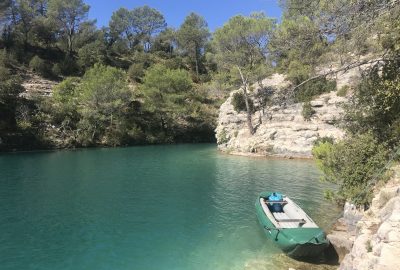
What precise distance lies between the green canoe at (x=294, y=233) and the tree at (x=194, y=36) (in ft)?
265

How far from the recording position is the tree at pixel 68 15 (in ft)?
282

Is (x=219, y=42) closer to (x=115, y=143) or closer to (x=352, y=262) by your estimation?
(x=115, y=143)

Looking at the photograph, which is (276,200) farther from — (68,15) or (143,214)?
(68,15)

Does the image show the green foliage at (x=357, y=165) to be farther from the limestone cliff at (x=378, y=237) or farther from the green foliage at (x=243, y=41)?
the green foliage at (x=243, y=41)

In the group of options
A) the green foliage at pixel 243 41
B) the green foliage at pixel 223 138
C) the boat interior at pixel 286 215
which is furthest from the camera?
the green foliage at pixel 223 138

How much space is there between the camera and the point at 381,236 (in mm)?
10281

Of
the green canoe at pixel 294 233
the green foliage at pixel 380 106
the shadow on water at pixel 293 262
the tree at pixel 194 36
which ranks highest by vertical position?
the tree at pixel 194 36

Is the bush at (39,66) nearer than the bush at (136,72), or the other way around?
the bush at (39,66)

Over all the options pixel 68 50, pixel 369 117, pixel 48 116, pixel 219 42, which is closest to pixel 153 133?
pixel 48 116

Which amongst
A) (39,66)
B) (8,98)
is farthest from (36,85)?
(8,98)

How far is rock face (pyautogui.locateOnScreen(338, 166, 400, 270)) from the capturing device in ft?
31.2

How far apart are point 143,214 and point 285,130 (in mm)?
30624

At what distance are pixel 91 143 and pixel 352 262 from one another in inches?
2238

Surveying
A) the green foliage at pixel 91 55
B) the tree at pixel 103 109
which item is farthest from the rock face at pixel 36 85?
the green foliage at pixel 91 55
